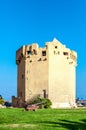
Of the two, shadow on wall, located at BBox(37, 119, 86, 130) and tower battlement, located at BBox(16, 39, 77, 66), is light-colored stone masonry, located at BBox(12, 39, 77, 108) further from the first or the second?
shadow on wall, located at BBox(37, 119, 86, 130)

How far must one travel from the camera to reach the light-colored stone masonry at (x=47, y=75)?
4616 cm

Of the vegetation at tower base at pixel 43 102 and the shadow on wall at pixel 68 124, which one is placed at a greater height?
the vegetation at tower base at pixel 43 102

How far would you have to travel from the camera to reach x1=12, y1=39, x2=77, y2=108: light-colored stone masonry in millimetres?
46156

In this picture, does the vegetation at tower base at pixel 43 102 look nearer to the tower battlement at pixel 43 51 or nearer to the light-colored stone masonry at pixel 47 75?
the light-colored stone masonry at pixel 47 75

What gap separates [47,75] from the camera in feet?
151

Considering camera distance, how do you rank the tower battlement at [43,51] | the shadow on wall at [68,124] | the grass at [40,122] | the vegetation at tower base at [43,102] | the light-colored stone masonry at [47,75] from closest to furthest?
the grass at [40,122], the shadow on wall at [68,124], the vegetation at tower base at [43,102], the light-colored stone masonry at [47,75], the tower battlement at [43,51]

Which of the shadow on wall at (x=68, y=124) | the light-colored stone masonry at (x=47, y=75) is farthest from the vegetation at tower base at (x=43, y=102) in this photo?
the shadow on wall at (x=68, y=124)

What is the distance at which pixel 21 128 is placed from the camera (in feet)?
61.4

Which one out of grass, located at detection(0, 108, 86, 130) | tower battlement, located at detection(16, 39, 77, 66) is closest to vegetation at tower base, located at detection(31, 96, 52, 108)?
tower battlement, located at detection(16, 39, 77, 66)

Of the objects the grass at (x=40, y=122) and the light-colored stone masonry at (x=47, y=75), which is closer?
the grass at (x=40, y=122)

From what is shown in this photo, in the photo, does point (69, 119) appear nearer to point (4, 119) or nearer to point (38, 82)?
point (4, 119)

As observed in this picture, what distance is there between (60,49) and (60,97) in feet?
20.7

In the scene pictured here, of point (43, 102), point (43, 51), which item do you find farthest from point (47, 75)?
point (43, 102)

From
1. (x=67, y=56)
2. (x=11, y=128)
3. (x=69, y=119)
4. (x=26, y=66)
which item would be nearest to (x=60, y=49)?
(x=67, y=56)
